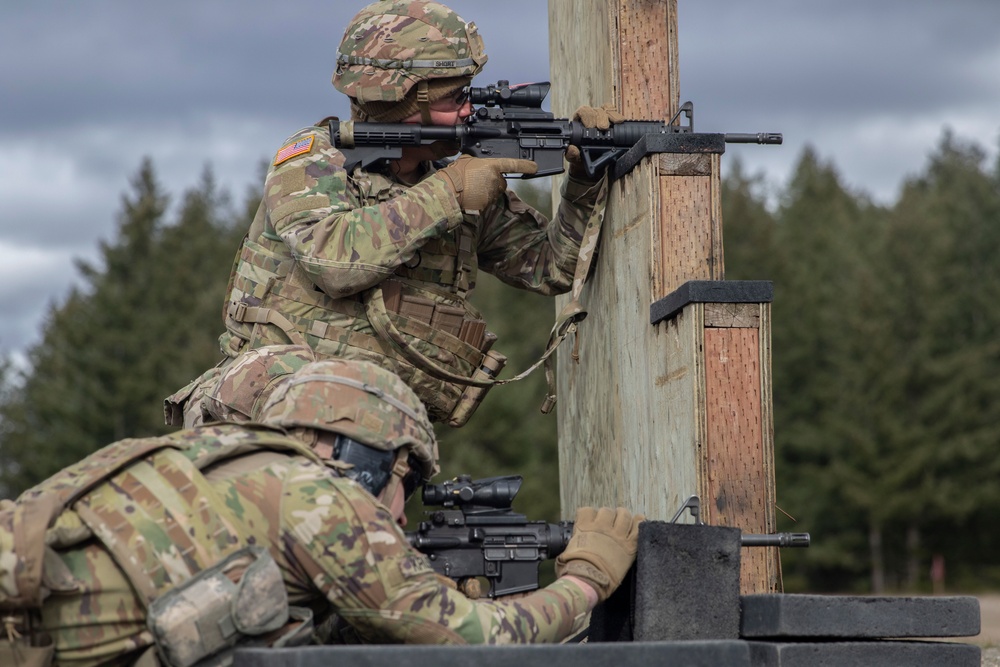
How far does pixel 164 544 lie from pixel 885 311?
3643 cm

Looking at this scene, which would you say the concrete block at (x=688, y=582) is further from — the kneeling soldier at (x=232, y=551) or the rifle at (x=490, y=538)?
the kneeling soldier at (x=232, y=551)

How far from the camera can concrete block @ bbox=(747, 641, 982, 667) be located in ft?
12.3

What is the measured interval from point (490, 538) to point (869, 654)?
1134 millimetres

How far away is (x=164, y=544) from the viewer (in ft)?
11.0

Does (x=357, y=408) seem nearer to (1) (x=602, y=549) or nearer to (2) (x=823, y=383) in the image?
(1) (x=602, y=549)

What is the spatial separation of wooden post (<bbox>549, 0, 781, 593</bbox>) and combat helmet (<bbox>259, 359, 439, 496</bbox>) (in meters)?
1.10

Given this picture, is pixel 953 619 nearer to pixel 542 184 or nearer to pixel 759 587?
pixel 759 587

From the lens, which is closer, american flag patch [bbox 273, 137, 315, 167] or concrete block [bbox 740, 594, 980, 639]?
concrete block [bbox 740, 594, 980, 639]

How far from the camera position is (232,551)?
11.1 ft

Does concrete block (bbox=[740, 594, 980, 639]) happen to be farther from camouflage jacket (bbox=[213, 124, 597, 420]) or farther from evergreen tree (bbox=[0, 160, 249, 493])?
evergreen tree (bbox=[0, 160, 249, 493])

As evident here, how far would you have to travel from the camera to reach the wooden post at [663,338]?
4535 millimetres

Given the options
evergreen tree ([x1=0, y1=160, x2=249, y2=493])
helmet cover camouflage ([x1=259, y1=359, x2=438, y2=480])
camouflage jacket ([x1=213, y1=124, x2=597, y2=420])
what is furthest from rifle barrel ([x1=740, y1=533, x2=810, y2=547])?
evergreen tree ([x1=0, y1=160, x2=249, y2=493])

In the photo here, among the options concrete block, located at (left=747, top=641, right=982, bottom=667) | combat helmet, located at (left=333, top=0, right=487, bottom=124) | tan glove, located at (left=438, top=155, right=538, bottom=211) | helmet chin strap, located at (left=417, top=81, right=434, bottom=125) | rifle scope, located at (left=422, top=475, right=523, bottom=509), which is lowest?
concrete block, located at (left=747, top=641, right=982, bottom=667)

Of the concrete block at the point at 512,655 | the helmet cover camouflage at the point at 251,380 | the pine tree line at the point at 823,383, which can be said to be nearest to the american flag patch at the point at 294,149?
the helmet cover camouflage at the point at 251,380
